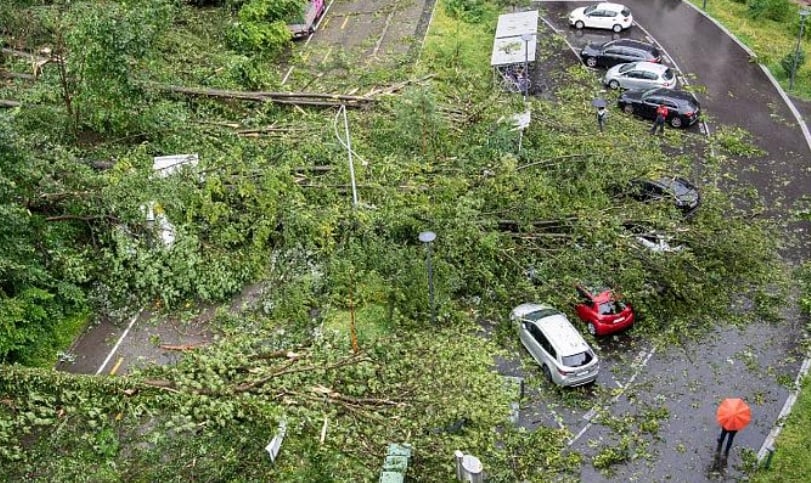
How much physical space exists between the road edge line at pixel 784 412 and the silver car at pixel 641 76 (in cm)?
1394

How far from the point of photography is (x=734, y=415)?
17.0 metres

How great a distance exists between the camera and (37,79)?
28984mm

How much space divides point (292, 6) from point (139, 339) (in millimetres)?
17729

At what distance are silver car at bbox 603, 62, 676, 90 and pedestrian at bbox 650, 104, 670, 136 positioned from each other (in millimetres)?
2001

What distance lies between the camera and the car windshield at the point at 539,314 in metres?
20.4

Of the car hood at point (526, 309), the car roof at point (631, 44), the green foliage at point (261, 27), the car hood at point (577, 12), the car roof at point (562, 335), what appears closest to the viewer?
the car roof at point (562, 335)

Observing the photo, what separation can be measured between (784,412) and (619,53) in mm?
18207

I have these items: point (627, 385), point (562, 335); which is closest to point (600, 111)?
point (562, 335)

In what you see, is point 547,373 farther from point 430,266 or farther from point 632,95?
point 632,95

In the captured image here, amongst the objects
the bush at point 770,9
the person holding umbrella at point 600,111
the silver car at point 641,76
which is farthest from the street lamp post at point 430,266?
the bush at point 770,9

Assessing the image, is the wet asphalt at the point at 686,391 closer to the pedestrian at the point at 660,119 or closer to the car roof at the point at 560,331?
the car roof at the point at 560,331

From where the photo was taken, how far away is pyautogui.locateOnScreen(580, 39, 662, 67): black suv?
32469 millimetres

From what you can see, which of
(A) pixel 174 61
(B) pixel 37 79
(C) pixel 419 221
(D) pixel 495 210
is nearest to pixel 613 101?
(D) pixel 495 210

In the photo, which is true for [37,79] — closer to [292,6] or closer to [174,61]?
[174,61]
